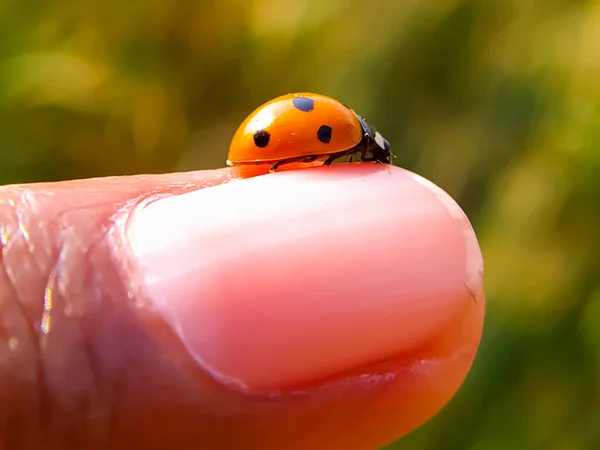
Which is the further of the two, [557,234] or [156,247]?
[557,234]

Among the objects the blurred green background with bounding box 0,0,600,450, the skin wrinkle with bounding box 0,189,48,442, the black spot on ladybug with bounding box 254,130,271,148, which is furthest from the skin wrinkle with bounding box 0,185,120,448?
the blurred green background with bounding box 0,0,600,450

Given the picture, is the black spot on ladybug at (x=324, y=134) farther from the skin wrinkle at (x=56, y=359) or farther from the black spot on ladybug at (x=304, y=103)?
the skin wrinkle at (x=56, y=359)

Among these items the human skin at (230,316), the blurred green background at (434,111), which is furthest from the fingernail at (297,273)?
the blurred green background at (434,111)

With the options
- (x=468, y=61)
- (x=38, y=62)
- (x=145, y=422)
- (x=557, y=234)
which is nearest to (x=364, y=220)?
(x=145, y=422)

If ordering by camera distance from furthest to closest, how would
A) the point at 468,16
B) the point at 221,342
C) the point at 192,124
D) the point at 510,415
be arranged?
the point at 192,124
the point at 468,16
the point at 510,415
the point at 221,342

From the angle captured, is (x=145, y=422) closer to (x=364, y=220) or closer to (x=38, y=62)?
(x=364, y=220)

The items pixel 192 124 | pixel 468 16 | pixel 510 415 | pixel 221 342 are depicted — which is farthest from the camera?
pixel 192 124

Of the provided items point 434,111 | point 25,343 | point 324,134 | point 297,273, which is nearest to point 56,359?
point 25,343
